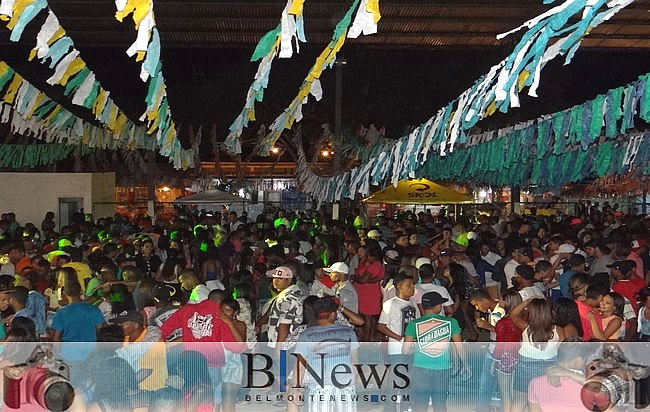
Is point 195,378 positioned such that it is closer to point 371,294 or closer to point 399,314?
point 399,314

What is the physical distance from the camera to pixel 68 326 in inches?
239

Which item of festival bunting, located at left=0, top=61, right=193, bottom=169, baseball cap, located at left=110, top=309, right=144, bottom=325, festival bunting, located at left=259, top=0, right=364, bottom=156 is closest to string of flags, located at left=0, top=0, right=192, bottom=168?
festival bunting, located at left=0, top=61, right=193, bottom=169

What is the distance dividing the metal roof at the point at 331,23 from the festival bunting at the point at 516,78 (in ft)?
17.1

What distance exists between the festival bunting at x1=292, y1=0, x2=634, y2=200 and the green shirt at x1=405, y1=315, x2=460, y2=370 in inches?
57.2

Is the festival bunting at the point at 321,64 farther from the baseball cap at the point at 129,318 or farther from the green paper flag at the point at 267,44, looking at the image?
the baseball cap at the point at 129,318

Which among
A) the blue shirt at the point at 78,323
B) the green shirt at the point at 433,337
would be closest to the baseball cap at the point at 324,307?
the green shirt at the point at 433,337

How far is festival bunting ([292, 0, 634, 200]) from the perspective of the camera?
3975 millimetres

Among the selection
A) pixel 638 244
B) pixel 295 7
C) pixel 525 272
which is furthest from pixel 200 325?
pixel 638 244

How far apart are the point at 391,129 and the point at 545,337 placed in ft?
65.7

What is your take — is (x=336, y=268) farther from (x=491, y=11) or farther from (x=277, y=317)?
(x=491, y=11)

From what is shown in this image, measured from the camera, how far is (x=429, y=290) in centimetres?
711

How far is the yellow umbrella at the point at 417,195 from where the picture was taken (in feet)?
48.5

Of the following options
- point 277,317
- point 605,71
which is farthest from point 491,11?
point 605,71

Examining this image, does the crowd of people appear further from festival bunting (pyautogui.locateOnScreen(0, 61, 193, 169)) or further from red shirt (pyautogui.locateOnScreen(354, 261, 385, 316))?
festival bunting (pyautogui.locateOnScreen(0, 61, 193, 169))
